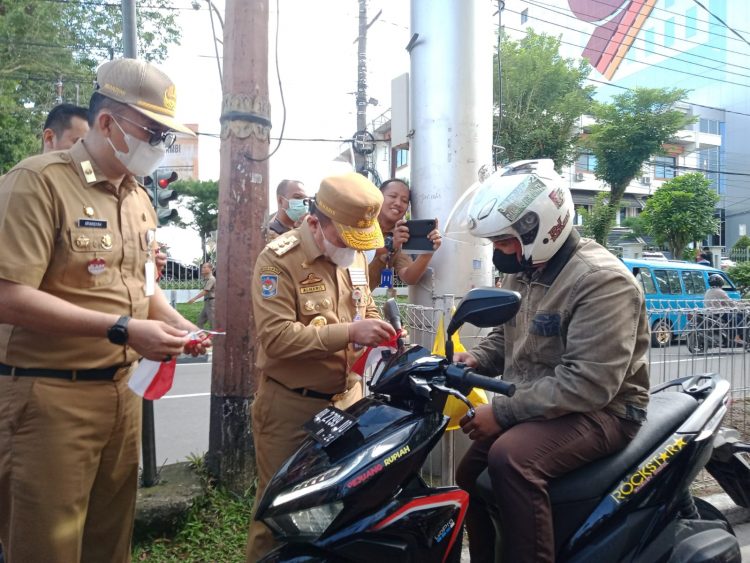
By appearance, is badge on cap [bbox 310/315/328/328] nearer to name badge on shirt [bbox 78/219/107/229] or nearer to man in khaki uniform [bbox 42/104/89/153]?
name badge on shirt [bbox 78/219/107/229]

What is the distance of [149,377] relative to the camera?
2.03 m

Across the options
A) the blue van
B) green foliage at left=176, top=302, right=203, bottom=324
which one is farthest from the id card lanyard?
green foliage at left=176, top=302, right=203, bottom=324

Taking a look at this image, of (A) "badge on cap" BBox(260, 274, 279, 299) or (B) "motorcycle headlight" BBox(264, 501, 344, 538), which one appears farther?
(A) "badge on cap" BBox(260, 274, 279, 299)

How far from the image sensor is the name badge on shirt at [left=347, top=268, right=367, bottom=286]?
2547mm

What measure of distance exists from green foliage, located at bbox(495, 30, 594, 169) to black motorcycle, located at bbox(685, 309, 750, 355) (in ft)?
53.4

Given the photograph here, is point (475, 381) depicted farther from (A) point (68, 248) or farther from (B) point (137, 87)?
(B) point (137, 87)

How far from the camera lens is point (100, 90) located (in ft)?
6.79

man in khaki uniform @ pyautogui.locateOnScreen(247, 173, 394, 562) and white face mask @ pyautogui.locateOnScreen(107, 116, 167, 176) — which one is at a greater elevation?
white face mask @ pyautogui.locateOnScreen(107, 116, 167, 176)

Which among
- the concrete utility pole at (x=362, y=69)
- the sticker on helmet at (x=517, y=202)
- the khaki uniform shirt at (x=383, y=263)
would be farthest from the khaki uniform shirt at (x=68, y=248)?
the concrete utility pole at (x=362, y=69)

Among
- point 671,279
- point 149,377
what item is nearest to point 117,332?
point 149,377

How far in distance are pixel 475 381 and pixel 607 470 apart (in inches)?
26.2

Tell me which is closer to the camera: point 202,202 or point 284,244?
point 284,244

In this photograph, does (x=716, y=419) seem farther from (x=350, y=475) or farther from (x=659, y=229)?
(x=659, y=229)

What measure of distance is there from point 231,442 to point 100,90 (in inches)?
84.0
